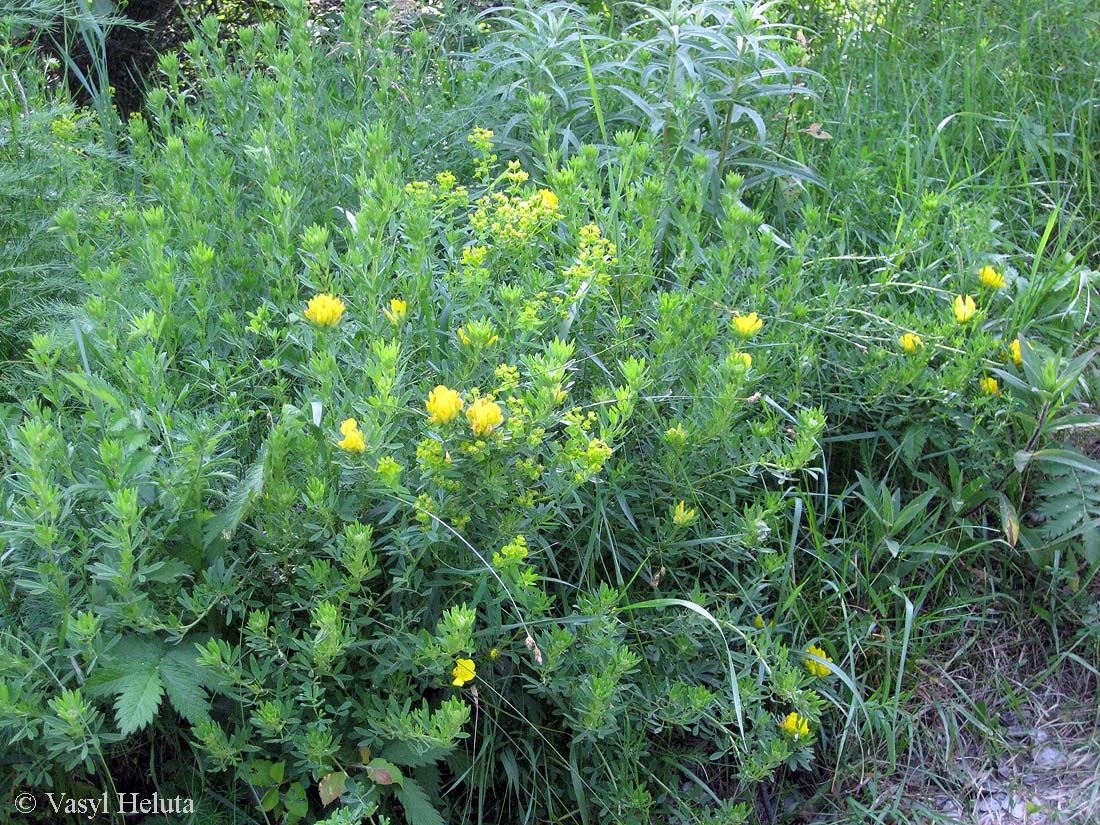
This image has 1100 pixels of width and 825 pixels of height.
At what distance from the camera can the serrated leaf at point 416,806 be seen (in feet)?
6.35

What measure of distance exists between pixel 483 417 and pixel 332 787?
0.72 metres

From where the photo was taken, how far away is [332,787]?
1854 mm

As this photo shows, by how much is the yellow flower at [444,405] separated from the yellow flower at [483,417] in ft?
0.10

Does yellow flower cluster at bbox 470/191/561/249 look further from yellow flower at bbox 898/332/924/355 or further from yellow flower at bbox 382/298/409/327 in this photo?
yellow flower at bbox 898/332/924/355

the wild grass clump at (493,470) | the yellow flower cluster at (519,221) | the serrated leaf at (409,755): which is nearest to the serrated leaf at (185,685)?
the wild grass clump at (493,470)

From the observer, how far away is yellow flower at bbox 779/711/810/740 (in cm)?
223

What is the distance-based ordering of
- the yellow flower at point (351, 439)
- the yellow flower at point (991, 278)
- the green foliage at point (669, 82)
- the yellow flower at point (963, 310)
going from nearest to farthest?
the yellow flower at point (351, 439) → the yellow flower at point (963, 310) → the yellow flower at point (991, 278) → the green foliage at point (669, 82)

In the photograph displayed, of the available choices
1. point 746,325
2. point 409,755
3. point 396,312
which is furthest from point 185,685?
point 746,325

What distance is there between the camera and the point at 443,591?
6.97 feet

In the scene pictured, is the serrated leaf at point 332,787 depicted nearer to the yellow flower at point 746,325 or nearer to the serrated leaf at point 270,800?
the serrated leaf at point 270,800

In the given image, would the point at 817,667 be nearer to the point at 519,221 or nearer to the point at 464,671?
the point at 464,671

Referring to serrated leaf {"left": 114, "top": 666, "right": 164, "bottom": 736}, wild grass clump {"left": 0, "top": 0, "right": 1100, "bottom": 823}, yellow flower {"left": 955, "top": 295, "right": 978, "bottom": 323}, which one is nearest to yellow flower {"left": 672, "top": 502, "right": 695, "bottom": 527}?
wild grass clump {"left": 0, "top": 0, "right": 1100, "bottom": 823}

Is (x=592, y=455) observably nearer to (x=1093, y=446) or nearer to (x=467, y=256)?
(x=467, y=256)

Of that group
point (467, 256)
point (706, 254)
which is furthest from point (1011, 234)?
point (467, 256)
